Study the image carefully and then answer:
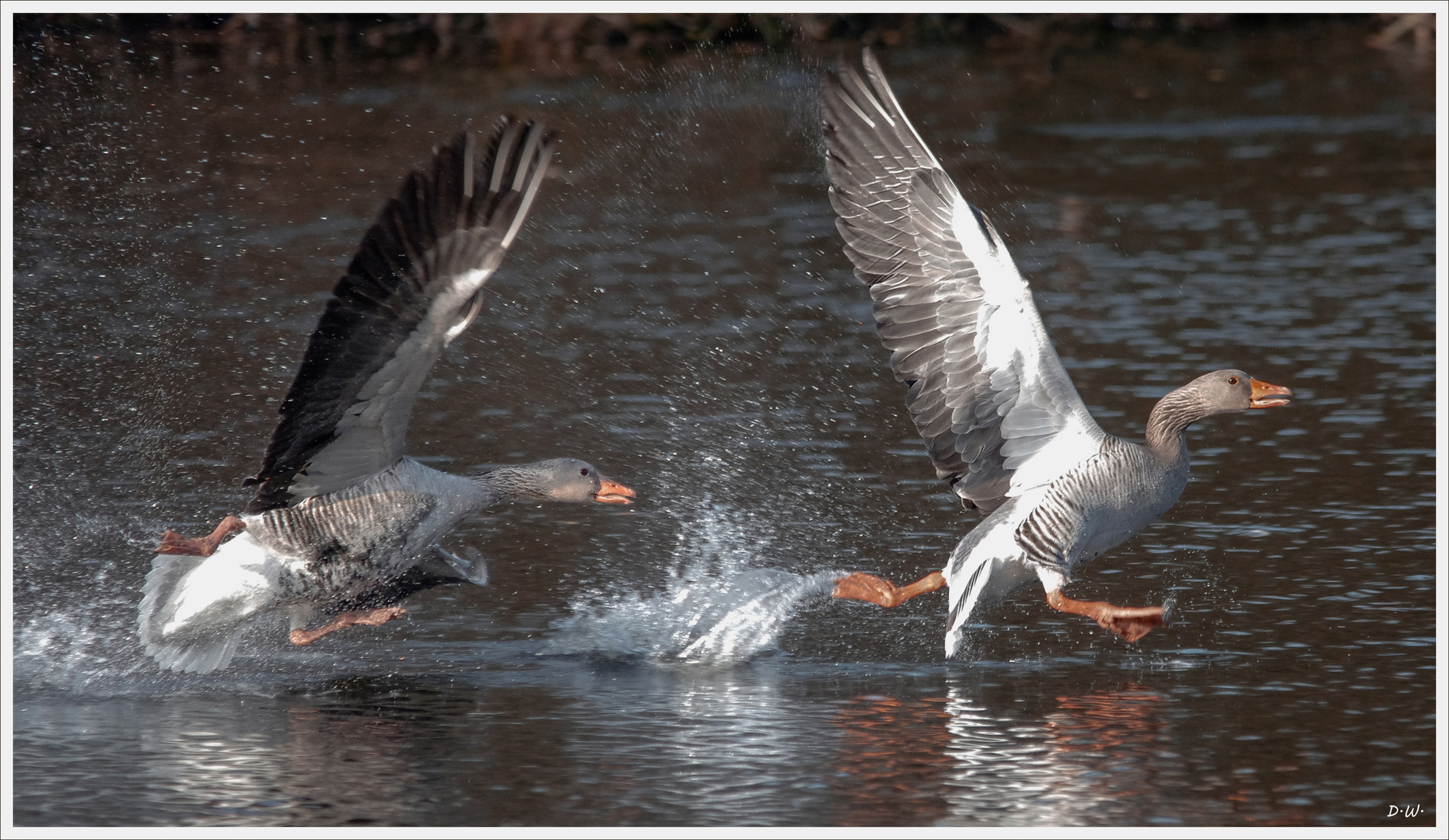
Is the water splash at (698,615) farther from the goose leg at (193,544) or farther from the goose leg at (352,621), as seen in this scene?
the goose leg at (193,544)

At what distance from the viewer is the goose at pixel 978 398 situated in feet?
23.9

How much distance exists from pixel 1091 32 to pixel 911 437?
1822 cm

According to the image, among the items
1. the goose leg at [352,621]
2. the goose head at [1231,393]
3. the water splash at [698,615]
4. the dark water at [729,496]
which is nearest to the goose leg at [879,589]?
the dark water at [729,496]

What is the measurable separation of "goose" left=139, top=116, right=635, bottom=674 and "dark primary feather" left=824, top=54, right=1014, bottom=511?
1.41 meters

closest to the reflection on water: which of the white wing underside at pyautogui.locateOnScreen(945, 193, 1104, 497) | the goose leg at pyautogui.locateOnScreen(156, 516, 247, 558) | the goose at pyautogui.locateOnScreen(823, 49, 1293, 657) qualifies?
the goose at pyautogui.locateOnScreen(823, 49, 1293, 657)

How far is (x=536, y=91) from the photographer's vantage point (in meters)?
22.1

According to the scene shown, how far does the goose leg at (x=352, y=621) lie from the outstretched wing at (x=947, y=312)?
2.31 metres

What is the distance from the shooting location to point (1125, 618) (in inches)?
283

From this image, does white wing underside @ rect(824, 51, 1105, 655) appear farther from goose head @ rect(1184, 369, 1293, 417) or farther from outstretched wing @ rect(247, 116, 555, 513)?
A: outstretched wing @ rect(247, 116, 555, 513)

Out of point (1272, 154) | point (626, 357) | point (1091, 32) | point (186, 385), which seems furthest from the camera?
point (1091, 32)

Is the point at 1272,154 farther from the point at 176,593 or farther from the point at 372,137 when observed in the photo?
the point at 176,593

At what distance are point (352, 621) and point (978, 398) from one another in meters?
2.73

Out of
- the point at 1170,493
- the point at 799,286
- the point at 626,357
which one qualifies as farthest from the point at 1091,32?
the point at 1170,493

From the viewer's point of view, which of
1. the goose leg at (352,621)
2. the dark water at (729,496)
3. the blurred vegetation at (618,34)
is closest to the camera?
the dark water at (729,496)
